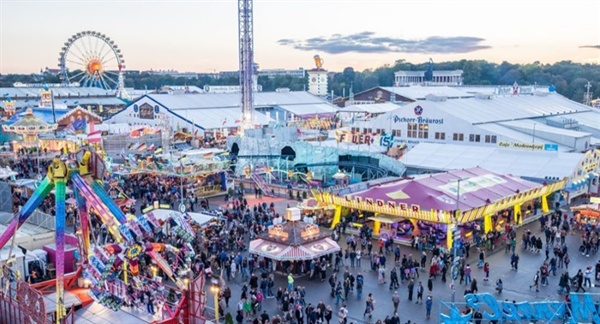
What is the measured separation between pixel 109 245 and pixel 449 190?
16.3m

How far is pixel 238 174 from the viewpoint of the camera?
41.0 metres

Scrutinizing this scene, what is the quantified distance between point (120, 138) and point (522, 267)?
35.8 meters

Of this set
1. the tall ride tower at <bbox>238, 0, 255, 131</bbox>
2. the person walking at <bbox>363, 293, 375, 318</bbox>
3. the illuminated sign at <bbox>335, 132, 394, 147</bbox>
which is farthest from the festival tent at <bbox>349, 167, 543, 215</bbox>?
the tall ride tower at <bbox>238, 0, 255, 131</bbox>

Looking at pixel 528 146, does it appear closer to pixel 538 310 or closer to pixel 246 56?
pixel 538 310

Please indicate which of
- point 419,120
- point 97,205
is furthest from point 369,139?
point 97,205

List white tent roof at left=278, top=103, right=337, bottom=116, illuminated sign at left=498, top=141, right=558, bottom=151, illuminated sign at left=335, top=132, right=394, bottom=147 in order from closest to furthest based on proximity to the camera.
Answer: illuminated sign at left=498, top=141, right=558, bottom=151, illuminated sign at left=335, top=132, right=394, bottom=147, white tent roof at left=278, top=103, right=337, bottom=116

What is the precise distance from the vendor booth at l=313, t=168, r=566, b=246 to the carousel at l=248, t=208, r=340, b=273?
4.30 metres

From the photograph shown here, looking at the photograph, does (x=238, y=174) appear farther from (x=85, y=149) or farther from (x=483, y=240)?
(x=85, y=149)

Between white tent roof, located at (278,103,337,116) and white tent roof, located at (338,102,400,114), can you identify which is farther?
white tent roof, located at (278,103,337,116)

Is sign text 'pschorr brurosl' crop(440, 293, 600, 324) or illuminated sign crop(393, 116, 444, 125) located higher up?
illuminated sign crop(393, 116, 444, 125)

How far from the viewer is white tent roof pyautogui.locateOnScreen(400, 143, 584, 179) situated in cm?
3259

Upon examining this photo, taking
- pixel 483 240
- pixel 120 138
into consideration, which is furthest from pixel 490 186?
pixel 120 138

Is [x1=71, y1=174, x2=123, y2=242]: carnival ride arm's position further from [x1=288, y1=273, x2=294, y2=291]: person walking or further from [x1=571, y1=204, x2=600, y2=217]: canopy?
[x1=571, y1=204, x2=600, y2=217]: canopy

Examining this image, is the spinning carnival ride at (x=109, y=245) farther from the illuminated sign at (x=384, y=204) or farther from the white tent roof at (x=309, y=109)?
the white tent roof at (x=309, y=109)
